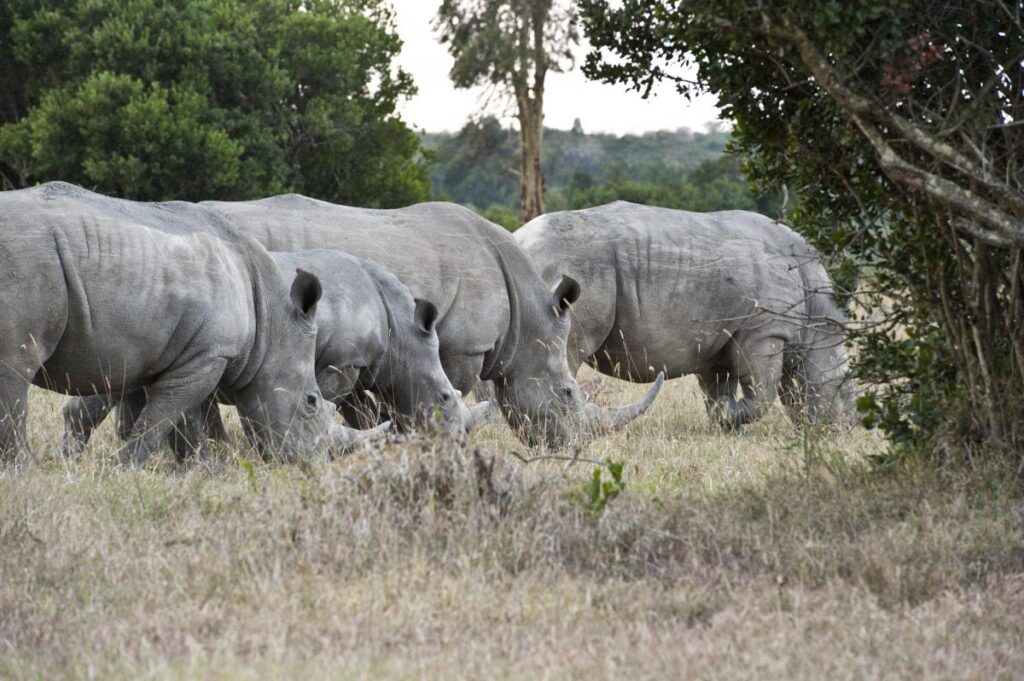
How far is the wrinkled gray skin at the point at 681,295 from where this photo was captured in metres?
10.9

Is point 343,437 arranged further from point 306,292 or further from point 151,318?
point 151,318

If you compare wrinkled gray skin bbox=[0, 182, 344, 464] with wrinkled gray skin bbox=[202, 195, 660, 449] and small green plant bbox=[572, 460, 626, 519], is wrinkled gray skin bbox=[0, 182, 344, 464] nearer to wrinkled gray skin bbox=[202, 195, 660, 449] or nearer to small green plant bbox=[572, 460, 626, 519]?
wrinkled gray skin bbox=[202, 195, 660, 449]

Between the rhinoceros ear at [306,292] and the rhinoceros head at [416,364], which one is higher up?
the rhinoceros ear at [306,292]

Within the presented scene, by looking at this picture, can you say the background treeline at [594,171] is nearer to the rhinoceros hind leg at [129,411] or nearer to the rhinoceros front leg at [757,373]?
the rhinoceros front leg at [757,373]

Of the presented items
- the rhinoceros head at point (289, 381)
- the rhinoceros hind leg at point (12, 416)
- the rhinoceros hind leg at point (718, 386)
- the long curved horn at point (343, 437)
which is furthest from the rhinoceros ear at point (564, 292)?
the rhinoceros hind leg at point (12, 416)

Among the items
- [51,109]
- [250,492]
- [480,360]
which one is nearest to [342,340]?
[480,360]

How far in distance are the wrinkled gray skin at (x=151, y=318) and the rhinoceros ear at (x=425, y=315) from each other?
787mm

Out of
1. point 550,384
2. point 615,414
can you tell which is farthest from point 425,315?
point 615,414

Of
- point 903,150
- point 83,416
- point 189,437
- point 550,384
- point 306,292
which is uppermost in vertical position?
point 903,150

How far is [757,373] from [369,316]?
12.3ft

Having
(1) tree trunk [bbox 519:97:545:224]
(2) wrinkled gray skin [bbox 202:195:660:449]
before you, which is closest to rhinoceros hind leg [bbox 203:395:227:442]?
(2) wrinkled gray skin [bbox 202:195:660:449]

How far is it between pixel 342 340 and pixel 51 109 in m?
15.7

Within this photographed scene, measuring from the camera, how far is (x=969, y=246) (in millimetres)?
6887

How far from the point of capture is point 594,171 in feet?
227
